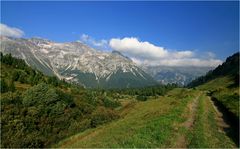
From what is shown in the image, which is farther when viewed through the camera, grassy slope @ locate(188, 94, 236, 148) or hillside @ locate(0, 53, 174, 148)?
hillside @ locate(0, 53, 174, 148)

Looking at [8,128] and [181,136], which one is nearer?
[181,136]

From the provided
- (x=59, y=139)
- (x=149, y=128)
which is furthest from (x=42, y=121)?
(x=149, y=128)

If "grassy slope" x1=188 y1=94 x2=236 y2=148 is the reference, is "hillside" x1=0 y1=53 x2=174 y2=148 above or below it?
below

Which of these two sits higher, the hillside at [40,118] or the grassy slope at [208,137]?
the grassy slope at [208,137]

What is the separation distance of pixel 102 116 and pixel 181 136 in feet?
224

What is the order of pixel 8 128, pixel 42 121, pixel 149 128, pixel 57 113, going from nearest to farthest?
pixel 149 128
pixel 8 128
pixel 42 121
pixel 57 113

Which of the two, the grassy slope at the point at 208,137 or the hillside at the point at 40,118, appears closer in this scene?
the grassy slope at the point at 208,137

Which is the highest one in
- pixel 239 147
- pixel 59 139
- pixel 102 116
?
pixel 239 147

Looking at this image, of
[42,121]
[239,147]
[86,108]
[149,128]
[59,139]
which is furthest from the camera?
[86,108]

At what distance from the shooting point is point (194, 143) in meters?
24.8

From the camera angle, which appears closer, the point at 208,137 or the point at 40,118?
the point at 208,137

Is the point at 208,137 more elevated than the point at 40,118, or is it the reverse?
the point at 208,137

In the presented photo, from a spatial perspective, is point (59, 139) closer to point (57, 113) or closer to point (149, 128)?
point (57, 113)

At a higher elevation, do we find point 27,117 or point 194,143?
point 194,143
